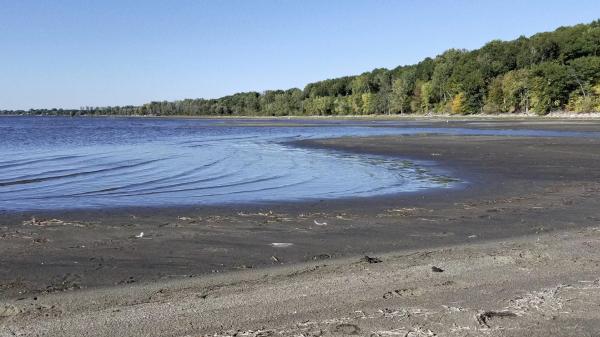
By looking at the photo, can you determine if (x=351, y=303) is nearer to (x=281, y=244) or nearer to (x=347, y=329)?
(x=347, y=329)

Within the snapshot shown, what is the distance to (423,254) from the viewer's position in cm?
807

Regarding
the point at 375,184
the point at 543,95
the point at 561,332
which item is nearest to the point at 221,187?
the point at 375,184

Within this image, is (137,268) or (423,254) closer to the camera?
(137,268)

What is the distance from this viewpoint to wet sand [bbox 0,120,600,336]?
5316mm

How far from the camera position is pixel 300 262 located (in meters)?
7.76

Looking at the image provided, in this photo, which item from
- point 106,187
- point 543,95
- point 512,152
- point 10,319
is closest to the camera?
point 10,319

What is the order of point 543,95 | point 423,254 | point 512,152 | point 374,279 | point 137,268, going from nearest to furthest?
point 374,279, point 137,268, point 423,254, point 512,152, point 543,95

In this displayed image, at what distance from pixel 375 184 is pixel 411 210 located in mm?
5385

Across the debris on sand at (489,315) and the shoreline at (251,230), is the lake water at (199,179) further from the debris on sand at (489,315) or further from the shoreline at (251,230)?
the debris on sand at (489,315)

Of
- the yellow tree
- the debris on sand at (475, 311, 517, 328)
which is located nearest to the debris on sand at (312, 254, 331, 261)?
the debris on sand at (475, 311, 517, 328)

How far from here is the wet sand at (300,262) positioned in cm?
532

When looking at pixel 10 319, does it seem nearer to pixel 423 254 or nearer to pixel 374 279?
pixel 374 279

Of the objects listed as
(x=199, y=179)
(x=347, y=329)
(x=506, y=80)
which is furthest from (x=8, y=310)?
(x=506, y=80)

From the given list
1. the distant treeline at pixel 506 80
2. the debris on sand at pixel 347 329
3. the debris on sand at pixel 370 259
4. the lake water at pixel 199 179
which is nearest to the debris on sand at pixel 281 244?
the debris on sand at pixel 370 259
